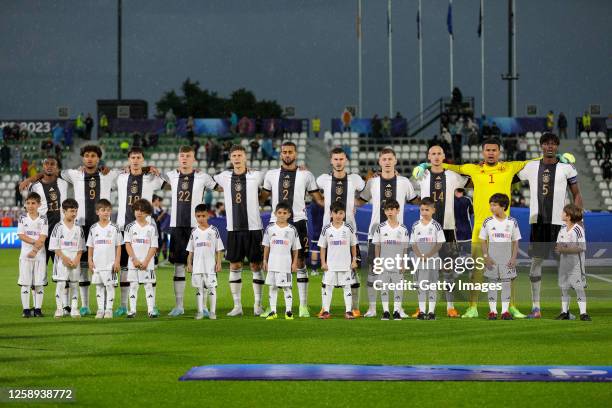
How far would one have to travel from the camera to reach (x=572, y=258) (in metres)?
11.5

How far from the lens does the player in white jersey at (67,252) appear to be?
12.1m

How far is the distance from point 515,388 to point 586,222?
40.3ft

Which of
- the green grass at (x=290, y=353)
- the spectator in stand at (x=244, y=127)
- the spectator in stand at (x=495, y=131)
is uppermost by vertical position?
the spectator in stand at (x=244, y=127)

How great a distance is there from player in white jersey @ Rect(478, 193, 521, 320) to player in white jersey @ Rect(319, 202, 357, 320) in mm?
1578

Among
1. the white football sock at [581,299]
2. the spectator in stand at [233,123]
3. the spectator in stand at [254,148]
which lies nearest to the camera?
the white football sock at [581,299]

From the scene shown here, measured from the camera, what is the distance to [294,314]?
12.2 m

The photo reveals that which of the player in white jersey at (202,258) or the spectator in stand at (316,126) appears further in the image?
the spectator in stand at (316,126)

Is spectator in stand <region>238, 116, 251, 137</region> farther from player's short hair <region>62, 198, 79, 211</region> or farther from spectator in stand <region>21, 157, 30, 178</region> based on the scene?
player's short hair <region>62, 198, 79, 211</region>

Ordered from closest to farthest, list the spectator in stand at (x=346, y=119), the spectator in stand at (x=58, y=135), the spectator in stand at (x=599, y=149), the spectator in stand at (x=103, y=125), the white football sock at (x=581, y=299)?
1. the white football sock at (x=581, y=299)
2. the spectator in stand at (x=599, y=149)
3. the spectator in stand at (x=346, y=119)
4. the spectator in stand at (x=58, y=135)
5. the spectator in stand at (x=103, y=125)

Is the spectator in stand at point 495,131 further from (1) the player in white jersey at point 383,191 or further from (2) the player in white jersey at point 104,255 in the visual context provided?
(2) the player in white jersey at point 104,255

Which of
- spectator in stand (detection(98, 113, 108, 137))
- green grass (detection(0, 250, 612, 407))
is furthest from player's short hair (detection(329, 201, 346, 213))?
spectator in stand (detection(98, 113, 108, 137))

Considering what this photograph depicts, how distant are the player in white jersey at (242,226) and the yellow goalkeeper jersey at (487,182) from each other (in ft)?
8.83

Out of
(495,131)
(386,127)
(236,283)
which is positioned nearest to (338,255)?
(236,283)

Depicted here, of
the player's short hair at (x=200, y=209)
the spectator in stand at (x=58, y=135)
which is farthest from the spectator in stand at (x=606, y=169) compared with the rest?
the player's short hair at (x=200, y=209)
